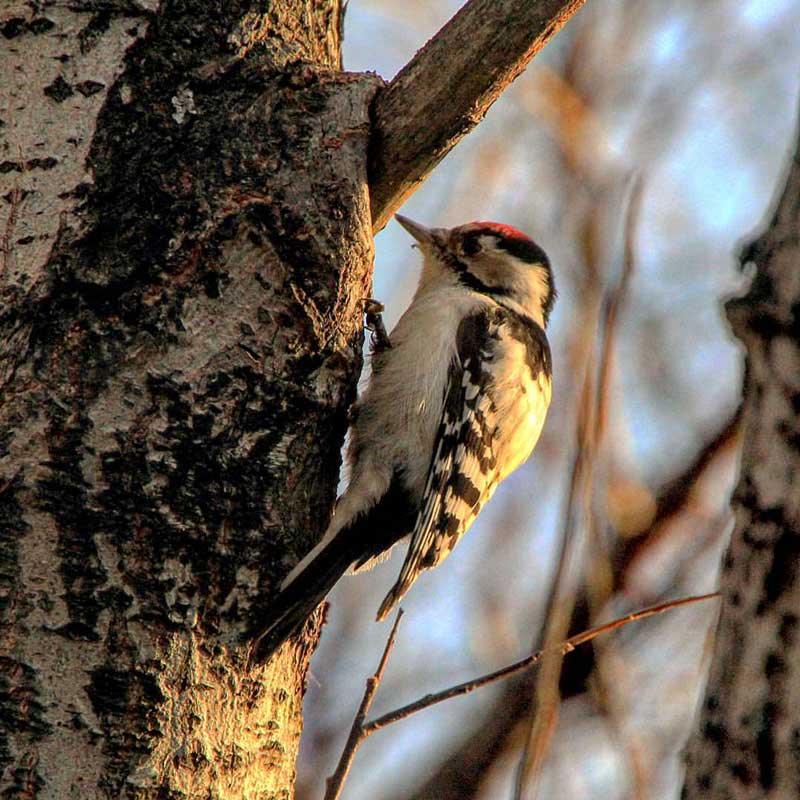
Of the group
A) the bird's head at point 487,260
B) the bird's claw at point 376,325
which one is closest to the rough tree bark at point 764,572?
the bird's claw at point 376,325

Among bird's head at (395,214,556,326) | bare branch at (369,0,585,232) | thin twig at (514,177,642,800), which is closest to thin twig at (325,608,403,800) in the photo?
thin twig at (514,177,642,800)

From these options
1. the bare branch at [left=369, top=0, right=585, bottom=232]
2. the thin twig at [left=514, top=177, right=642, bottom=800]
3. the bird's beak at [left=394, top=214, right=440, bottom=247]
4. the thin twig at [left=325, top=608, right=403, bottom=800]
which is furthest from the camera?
the bird's beak at [left=394, top=214, right=440, bottom=247]

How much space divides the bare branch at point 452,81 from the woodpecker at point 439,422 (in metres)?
0.84

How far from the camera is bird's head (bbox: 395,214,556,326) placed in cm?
421

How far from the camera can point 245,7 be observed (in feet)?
8.55

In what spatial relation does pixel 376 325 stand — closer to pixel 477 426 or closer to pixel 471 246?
pixel 477 426

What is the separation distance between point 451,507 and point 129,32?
5.51ft

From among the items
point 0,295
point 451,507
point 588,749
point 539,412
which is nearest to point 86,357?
point 0,295

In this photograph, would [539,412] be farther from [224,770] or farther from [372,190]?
[224,770]

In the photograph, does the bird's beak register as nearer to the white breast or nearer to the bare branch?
the white breast

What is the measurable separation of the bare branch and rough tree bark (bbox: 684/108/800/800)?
48.8 inches

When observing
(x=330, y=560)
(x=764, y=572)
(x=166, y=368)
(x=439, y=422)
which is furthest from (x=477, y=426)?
(x=764, y=572)

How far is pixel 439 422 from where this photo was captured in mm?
3568

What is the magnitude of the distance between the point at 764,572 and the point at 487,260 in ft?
9.52
